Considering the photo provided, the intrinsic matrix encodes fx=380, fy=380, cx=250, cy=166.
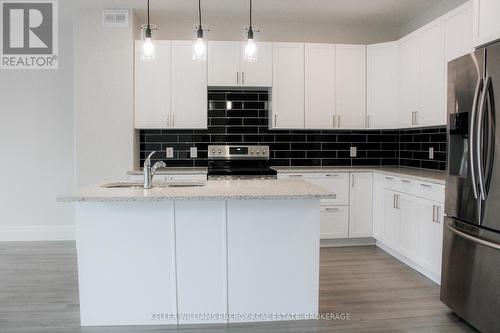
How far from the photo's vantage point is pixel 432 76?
3.67 meters

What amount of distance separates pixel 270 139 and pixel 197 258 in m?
2.62

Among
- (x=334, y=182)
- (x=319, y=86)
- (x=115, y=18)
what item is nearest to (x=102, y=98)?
(x=115, y=18)

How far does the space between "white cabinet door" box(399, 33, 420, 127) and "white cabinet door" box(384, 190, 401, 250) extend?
82cm

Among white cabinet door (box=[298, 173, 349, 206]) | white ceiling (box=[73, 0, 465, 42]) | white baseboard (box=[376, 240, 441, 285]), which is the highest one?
white ceiling (box=[73, 0, 465, 42])

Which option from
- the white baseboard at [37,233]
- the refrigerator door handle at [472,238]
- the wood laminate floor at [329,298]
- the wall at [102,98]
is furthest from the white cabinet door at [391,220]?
the white baseboard at [37,233]

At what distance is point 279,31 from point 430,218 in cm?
291

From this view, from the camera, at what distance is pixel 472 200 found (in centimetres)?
245

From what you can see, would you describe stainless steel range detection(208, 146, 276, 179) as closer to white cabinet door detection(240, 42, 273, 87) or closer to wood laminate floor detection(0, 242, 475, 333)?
white cabinet door detection(240, 42, 273, 87)

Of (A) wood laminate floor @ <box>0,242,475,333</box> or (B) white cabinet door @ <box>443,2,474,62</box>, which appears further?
(B) white cabinet door @ <box>443,2,474,62</box>

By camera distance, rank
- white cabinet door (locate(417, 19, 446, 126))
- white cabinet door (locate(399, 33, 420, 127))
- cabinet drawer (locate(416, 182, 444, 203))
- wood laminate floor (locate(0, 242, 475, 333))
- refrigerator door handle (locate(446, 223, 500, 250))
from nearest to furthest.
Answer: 1. refrigerator door handle (locate(446, 223, 500, 250))
2. wood laminate floor (locate(0, 242, 475, 333))
3. cabinet drawer (locate(416, 182, 444, 203))
4. white cabinet door (locate(417, 19, 446, 126))
5. white cabinet door (locate(399, 33, 420, 127))

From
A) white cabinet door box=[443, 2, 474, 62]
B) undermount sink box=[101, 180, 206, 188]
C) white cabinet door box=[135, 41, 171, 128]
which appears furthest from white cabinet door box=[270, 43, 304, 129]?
undermount sink box=[101, 180, 206, 188]

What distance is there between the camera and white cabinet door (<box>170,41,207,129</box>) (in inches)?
173

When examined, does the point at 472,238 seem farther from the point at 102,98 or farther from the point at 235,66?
the point at 102,98

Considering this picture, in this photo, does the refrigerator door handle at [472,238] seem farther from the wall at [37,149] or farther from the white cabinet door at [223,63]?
the wall at [37,149]
